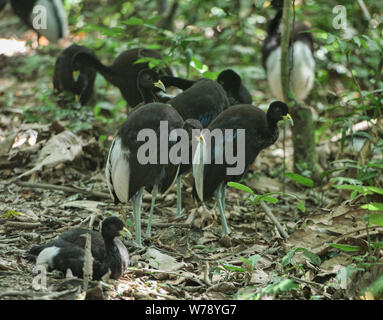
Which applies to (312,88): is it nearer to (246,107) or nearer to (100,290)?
(246,107)

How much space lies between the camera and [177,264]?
13.5 feet

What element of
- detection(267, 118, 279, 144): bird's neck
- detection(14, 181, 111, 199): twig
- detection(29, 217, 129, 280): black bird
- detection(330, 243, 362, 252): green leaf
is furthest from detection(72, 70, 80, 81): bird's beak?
detection(330, 243, 362, 252): green leaf

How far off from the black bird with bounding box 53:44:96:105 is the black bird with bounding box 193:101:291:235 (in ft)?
9.80

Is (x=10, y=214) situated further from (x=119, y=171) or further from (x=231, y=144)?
(x=231, y=144)

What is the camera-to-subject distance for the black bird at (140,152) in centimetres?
423

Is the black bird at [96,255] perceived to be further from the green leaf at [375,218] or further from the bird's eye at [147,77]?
the bird's eye at [147,77]

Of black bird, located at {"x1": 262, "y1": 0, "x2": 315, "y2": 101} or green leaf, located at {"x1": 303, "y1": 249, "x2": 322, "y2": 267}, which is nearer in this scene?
green leaf, located at {"x1": 303, "y1": 249, "x2": 322, "y2": 267}

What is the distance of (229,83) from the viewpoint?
6.11 meters

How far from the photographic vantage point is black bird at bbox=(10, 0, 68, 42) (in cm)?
782

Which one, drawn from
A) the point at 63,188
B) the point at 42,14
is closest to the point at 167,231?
the point at 63,188

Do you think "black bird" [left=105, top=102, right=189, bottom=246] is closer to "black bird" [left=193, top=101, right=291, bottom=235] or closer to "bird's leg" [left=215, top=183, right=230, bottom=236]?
"black bird" [left=193, top=101, right=291, bottom=235]

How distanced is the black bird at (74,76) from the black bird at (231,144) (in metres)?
2.99
